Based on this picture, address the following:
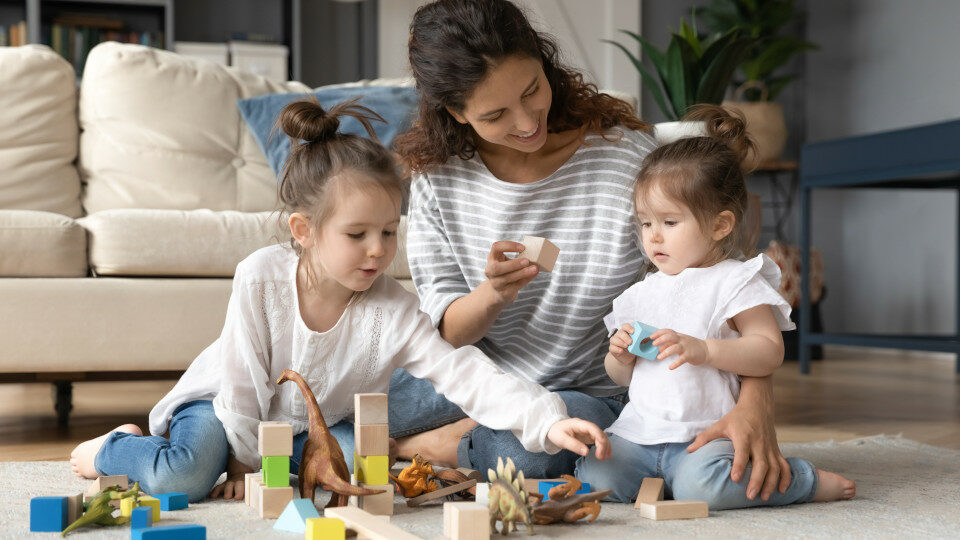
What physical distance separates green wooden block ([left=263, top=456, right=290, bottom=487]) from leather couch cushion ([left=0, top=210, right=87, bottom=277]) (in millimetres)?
983

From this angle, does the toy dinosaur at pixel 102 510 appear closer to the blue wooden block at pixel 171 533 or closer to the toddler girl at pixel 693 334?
the blue wooden block at pixel 171 533

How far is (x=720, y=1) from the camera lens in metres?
4.00

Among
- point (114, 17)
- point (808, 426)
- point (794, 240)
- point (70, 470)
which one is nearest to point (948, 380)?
point (808, 426)

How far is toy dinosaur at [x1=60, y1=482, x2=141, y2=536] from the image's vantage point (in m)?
0.97

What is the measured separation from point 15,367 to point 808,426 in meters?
1.59

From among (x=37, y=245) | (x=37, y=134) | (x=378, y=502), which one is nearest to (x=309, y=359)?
(x=378, y=502)

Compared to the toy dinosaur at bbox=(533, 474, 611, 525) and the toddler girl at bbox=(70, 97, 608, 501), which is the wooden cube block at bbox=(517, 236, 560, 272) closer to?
the toddler girl at bbox=(70, 97, 608, 501)

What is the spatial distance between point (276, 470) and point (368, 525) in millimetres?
199

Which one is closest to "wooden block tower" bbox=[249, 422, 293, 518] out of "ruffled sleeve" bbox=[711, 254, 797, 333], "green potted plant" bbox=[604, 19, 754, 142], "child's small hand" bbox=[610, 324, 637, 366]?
"child's small hand" bbox=[610, 324, 637, 366]

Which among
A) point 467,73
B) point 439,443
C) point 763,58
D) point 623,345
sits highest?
point 763,58

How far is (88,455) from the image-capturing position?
1.29 m

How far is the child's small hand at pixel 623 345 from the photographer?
1.17 m

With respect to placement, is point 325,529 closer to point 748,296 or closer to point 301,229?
point 301,229

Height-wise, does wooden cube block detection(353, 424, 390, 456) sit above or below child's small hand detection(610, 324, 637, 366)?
below
